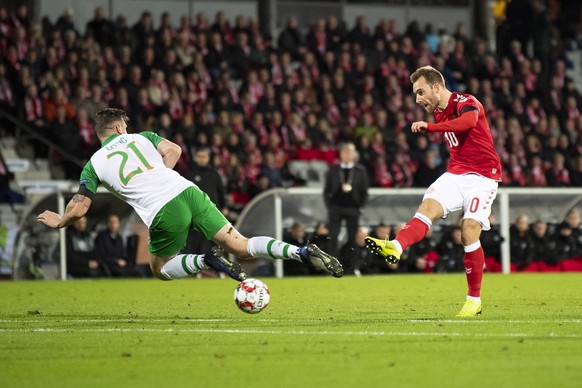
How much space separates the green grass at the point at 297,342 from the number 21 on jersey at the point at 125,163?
1.23 meters

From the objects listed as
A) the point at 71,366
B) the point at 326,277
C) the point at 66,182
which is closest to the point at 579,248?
the point at 326,277

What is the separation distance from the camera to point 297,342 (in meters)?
7.77

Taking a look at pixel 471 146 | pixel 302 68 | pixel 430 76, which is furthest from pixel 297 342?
pixel 302 68

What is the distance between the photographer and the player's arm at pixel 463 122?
31.4 feet

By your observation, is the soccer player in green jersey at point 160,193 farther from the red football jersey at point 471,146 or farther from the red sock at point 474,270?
the red football jersey at point 471,146

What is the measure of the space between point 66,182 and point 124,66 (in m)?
3.91

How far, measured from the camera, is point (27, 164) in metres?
21.4

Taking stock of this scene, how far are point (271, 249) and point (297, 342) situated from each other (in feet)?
6.88

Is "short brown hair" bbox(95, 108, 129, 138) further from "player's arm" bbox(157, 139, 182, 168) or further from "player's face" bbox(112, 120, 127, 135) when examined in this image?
"player's arm" bbox(157, 139, 182, 168)

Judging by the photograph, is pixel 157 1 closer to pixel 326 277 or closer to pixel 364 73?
pixel 364 73

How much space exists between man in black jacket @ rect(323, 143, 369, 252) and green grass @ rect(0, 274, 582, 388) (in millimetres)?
5735

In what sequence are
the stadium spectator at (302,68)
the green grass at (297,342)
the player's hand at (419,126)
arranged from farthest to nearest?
the stadium spectator at (302,68) < the player's hand at (419,126) < the green grass at (297,342)

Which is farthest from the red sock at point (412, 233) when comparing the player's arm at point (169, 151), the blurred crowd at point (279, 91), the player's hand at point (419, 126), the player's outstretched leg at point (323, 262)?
the blurred crowd at point (279, 91)

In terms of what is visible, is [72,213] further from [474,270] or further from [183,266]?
[474,270]
